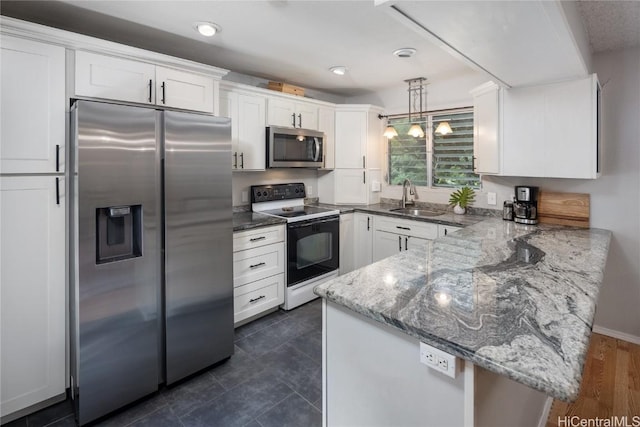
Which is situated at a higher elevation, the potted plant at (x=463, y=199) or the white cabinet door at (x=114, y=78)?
the white cabinet door at (x=114, y=78)

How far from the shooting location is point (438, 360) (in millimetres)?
990

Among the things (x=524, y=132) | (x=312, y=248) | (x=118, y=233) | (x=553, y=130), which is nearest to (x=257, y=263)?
(x=312, y=248)

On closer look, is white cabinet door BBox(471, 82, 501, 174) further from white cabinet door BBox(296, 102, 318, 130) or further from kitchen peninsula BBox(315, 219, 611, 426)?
white cabinet door BBox(296, 102, 318, 130)

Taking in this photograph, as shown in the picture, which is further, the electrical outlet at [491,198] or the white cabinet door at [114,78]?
the electrical outlet at [491,198]

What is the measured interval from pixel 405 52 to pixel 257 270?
2235 mm

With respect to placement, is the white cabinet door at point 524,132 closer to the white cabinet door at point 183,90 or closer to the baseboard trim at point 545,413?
the baseboard trim at point 545,413

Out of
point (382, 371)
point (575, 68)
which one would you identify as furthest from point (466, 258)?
point (575, 68)

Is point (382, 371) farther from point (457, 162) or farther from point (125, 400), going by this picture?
point (457, 162)

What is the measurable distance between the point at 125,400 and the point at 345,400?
4.56ft

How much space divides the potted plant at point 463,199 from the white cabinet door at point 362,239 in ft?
2.97

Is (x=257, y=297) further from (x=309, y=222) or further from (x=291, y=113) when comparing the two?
(x=291, y=113)

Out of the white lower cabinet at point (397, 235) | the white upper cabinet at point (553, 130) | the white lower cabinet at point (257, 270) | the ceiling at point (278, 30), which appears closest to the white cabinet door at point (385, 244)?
the white lower cabinet at point (397, 235)

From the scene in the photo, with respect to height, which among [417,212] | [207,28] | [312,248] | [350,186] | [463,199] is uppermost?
[207,28]

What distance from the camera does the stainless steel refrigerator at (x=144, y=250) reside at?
1743 mm
